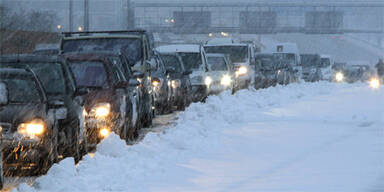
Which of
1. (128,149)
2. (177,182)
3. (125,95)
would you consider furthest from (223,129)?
(177,182)

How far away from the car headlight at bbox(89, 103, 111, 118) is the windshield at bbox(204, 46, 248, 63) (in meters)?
21.3

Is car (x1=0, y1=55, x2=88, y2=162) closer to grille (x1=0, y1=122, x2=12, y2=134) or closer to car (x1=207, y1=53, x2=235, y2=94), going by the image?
grille (x1=0, y1=122, x2=12, y2=134)

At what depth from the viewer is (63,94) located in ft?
36.6

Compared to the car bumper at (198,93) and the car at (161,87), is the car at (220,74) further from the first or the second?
the car at (161,87)

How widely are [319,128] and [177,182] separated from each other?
7792 millimetres

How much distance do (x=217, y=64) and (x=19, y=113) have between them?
18776 mm

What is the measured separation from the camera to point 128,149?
34.4 feet

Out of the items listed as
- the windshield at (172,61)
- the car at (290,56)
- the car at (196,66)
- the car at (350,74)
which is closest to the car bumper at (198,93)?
the car at (196,66)

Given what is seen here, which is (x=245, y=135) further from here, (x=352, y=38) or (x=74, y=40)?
(x=352, y=38)

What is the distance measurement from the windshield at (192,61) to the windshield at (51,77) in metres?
14.2

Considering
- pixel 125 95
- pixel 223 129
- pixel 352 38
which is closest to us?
pixel 125 95

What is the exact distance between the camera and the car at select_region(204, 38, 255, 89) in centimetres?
3375

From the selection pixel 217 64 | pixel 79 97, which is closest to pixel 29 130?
pixel 79 97

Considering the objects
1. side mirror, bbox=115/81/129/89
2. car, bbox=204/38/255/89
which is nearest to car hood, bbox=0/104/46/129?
side mirror, bbox=115/81/129/89
